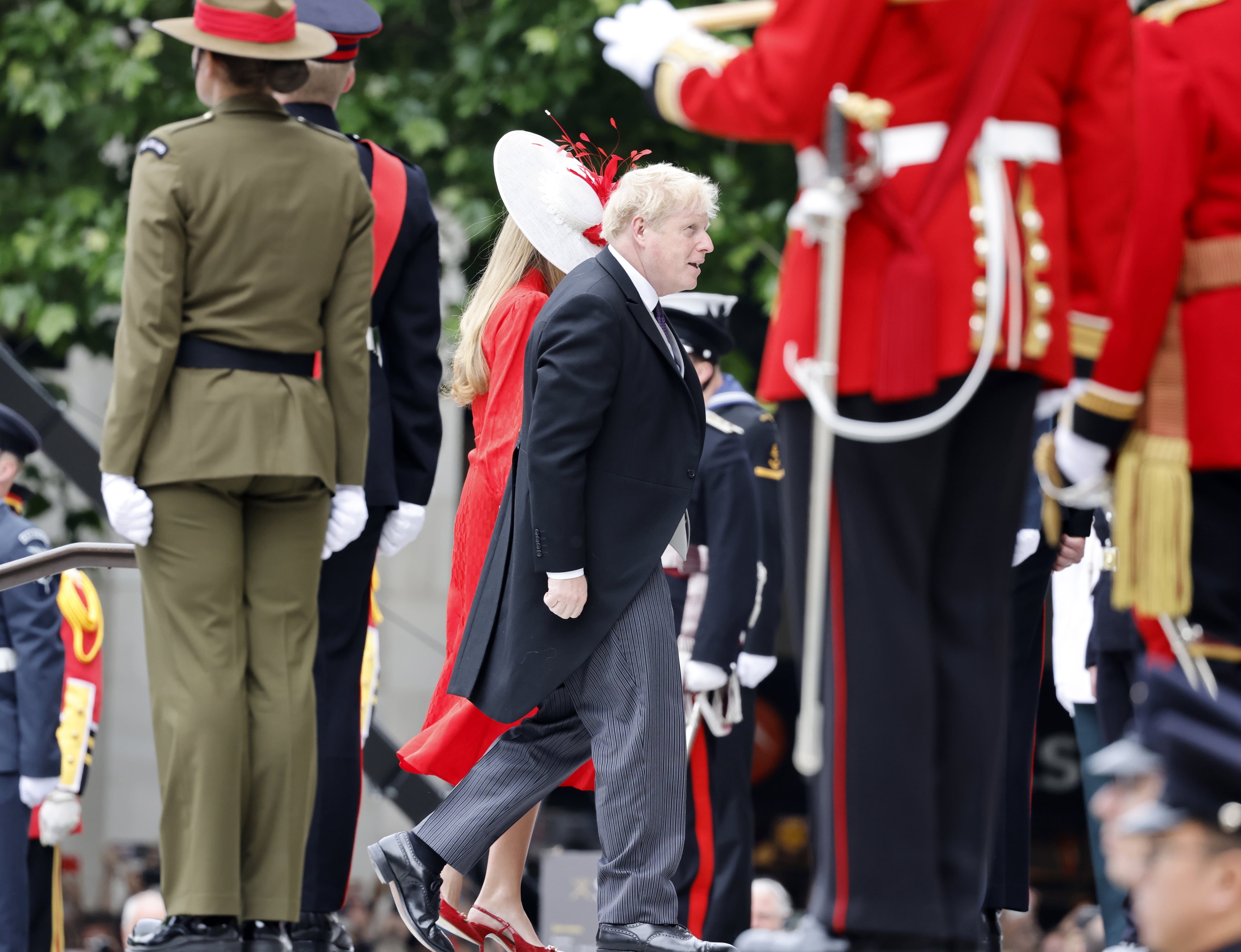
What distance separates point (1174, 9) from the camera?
10.8 ft

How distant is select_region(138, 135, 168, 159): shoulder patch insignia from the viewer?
12.2ft

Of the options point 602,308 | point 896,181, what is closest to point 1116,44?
point 896,181

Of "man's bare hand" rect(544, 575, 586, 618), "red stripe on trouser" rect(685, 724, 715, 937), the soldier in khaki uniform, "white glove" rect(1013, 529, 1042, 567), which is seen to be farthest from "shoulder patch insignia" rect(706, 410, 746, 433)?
the soldier in khaki uniform

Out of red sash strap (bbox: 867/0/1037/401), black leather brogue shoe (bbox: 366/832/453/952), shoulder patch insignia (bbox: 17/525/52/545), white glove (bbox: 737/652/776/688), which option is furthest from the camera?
white glove (bbox: 737/652/776/688)

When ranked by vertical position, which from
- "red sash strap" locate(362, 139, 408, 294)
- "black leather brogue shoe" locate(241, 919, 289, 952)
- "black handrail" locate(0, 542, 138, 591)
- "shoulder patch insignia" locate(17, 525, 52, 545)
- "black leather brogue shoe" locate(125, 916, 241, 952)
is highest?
"red sash strap" locate(362, 139, 408, 294)

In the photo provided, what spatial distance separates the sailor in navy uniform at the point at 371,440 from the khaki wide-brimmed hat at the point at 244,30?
395 millimetres

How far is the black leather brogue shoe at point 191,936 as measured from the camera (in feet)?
11.8

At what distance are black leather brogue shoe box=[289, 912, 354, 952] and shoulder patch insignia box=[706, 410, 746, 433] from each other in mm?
2504

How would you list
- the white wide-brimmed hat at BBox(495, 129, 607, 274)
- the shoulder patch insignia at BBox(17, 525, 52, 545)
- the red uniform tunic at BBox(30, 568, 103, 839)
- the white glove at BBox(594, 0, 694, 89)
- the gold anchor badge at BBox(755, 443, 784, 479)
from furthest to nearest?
the red uniform tunic at BBox(30, 568, 103, 839) < the gold anchor badge at BBox(755, 443, 784, 479) < the shoulder patch insignia at BBox(17, 525, 52, 545) < the white wide-brimmed hat at BBox(495, 129, 607, 274) < the white glove at BBox(594, 0, 694, 89)

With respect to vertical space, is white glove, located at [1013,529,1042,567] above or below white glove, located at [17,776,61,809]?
above

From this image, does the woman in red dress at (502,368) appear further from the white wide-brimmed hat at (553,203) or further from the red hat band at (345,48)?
the red hat band at (345,48)

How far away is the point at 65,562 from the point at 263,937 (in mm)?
1448

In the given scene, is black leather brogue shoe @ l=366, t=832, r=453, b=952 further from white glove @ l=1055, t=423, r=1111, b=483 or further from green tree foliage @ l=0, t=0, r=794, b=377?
green tree foliage @ l=0, t=0, r=794, b=377

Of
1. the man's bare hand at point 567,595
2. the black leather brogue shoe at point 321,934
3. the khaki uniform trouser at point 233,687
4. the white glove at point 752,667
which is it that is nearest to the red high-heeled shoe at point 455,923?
the black leather brogue shoe at point 321,934
